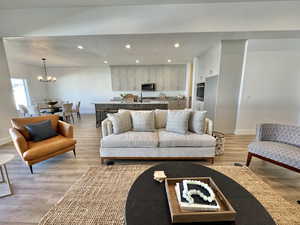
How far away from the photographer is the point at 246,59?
146 inches

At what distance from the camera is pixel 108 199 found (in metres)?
1.73

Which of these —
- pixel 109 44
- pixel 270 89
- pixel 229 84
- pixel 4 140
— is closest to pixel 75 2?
pixel 109 44

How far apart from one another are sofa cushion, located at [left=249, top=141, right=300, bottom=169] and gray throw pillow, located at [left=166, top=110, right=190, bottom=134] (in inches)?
45.7

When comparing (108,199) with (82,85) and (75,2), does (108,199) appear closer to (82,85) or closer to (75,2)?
(75,2)

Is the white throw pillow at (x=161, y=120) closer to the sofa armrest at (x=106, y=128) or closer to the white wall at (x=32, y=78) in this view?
the sofa armrest at (x=106, y=128)

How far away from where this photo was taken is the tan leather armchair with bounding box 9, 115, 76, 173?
87.6 inches

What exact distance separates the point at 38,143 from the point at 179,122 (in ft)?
8.67

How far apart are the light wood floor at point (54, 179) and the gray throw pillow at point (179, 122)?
0.89 meters

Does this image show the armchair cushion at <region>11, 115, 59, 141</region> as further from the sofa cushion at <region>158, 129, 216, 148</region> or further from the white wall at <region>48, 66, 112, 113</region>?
the white wall at <region>48, 66, 112, 113</region>

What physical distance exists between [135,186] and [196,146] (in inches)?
60.0

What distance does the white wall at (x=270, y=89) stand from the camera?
369 cm

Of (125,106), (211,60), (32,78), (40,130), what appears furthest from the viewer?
(32,78)

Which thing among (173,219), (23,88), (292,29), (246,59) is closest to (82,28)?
(173,219)

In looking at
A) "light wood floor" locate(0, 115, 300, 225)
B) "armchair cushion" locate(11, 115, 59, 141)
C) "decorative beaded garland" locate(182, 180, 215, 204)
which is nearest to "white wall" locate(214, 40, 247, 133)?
"light wood floor" locate(0, 115, 300, 225)
